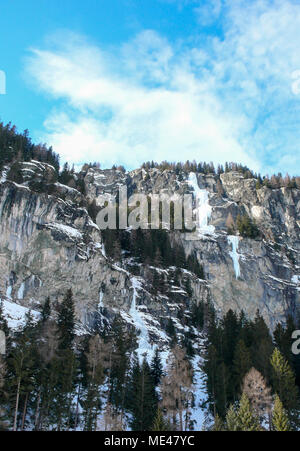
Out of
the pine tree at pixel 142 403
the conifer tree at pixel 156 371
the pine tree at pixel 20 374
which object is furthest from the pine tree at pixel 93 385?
the conifer tree at pixel 156 371

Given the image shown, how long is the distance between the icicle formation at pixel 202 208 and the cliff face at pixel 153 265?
1.14ft

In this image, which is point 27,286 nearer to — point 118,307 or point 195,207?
point 118,307

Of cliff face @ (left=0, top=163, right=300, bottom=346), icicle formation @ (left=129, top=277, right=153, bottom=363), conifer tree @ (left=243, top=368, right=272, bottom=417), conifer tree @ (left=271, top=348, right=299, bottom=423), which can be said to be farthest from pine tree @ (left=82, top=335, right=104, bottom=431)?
cliff face @ (left=0, top=163, right=300, bottom=346)

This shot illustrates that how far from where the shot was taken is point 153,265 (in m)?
91.1

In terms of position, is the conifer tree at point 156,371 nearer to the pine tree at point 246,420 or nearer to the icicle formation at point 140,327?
the icicle formation at point 140,327

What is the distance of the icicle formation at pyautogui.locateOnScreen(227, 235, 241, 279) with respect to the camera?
350 feet

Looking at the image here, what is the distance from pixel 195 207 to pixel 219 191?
12371 millimetres

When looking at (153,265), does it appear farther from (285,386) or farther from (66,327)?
(285,386)

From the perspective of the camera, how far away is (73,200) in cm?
8381

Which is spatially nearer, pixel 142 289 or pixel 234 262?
pixel 142 289

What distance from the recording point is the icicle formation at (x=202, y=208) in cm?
12000

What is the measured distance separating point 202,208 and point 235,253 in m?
25.0
